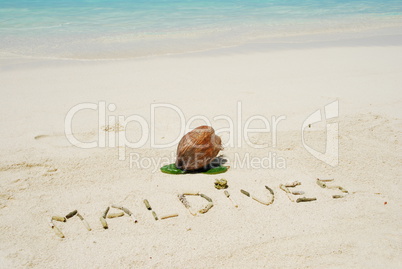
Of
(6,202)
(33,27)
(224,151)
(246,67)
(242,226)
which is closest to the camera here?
(242,226)

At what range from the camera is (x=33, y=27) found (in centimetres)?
1633

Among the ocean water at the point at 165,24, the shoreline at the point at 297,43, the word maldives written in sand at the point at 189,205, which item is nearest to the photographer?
the word maldives written in sand at the point at 189,205

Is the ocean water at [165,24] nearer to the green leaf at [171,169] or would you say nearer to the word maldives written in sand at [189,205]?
the green leaf at [171,169]

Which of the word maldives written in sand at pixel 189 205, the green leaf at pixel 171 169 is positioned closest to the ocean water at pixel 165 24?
the green leaf at pixel 171 169

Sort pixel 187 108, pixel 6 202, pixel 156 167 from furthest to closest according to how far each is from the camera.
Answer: pixel 187 108 → pixel 156 167 → pixel 6 202

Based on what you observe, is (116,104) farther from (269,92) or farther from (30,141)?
(269,92)

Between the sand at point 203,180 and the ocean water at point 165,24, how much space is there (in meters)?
4.55

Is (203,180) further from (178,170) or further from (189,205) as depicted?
(189,205)

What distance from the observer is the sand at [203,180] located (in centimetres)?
348

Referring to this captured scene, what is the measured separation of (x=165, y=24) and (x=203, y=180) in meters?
13.8

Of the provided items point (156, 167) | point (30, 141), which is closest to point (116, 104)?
point (30, 141)

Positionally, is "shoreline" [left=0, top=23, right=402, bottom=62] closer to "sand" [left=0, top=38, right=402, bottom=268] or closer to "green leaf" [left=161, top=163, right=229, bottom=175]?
"sand" [left=0, top=38, right=402, bottom=268]

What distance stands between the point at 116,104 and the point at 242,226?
405cm

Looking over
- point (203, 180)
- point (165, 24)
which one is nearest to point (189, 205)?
point (203, 180)
